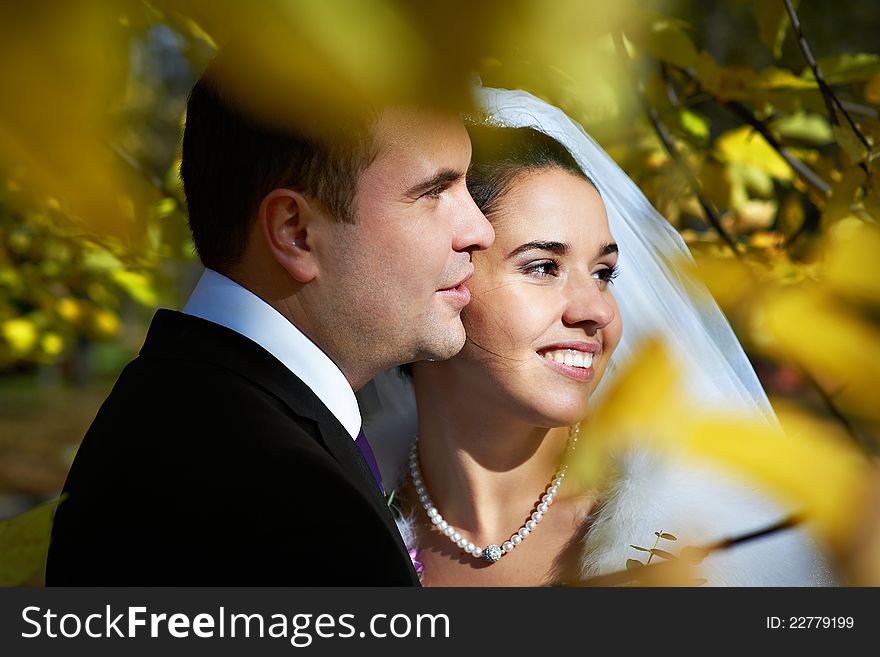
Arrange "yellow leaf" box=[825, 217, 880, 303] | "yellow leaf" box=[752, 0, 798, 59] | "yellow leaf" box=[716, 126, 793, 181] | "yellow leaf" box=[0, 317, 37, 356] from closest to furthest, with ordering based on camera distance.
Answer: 1. "yellow leaf" box=[825, 217, 880, 303]
2. "yellow leaf" box=[752, 0, 798, 59]
3. "yellow leaf" box=[716, 126, 793, 181]
4. "yellow leaf" box=[0, 317, 37, 356]

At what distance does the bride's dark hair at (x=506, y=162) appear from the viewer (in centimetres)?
135

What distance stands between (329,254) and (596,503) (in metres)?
0.67

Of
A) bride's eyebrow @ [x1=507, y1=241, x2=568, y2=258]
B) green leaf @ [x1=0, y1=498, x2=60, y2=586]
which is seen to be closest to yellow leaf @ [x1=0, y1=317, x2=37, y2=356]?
bride's eyebrow @ [x1=507, y1=241, x2=568, y2=258]

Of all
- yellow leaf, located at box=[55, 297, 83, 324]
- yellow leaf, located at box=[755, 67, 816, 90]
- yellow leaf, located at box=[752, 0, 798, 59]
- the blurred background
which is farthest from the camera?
yellow leaf, located at box=[55, 297, 83, 324]

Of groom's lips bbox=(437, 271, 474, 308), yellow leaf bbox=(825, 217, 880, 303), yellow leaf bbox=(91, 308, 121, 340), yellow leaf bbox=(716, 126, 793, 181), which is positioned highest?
yellow leaf bbox=(716, 126, 793, 181)

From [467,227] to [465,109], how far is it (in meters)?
0.72

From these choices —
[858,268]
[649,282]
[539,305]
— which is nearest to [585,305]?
[539,305]

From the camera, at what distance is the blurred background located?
1.13 ft

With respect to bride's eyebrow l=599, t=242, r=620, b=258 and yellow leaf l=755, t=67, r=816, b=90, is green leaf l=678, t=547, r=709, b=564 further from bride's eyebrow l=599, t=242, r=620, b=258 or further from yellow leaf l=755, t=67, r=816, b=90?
yellow leaf l=755, t=67, r=816, b=90

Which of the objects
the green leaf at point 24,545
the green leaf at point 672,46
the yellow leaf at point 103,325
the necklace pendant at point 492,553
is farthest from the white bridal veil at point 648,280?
the yellow leaf at point 103,325

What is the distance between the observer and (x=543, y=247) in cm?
133

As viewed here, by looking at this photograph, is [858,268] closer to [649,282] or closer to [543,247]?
[543,247]

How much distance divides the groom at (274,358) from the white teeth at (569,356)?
243 millimetres

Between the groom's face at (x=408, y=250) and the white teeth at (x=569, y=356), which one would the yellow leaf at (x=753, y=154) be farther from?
the groom's face at (x=408, y=250)
